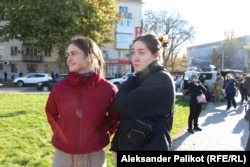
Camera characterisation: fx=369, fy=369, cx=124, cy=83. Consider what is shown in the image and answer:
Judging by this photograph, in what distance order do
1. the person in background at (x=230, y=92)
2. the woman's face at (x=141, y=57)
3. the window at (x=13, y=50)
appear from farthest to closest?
the window at (x=13, y=50), the person in background at (x=230, y=92), the woman's face at (x=141, y=57)

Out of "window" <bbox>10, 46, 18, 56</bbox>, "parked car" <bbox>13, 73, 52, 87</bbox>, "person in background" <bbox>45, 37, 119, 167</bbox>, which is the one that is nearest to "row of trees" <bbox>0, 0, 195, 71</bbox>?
"parked car" <bbox>13, 73, 52, 87</bbox>

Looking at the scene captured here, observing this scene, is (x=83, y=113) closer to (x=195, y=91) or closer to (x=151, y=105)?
(x=151, y=105)

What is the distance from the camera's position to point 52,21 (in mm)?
42125

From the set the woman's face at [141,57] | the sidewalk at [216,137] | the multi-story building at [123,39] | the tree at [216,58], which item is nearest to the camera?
the woman's face at [141,57]

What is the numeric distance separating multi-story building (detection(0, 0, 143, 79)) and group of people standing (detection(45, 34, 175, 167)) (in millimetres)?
49927

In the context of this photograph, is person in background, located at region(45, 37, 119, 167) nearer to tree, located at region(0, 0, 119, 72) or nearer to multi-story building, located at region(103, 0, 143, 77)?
tree, located at region(0, 0, 119, 72)

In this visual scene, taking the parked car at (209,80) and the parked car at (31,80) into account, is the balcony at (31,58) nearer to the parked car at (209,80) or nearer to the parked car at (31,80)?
the parked car at (31,80)

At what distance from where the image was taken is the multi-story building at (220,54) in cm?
8202

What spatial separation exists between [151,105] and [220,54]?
85.3 metres

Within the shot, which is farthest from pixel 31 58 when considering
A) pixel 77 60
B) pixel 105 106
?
pixel 105 106

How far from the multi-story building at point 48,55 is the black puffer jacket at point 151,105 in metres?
50.2

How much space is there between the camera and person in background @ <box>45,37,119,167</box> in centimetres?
320

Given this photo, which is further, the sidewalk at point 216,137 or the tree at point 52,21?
the tree at point 52,21

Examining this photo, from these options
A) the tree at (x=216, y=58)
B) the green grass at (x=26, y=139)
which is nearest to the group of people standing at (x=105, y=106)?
the green grass at (x=26, y=139)
